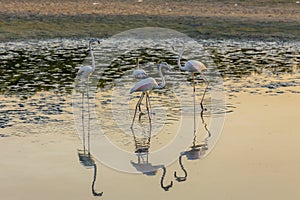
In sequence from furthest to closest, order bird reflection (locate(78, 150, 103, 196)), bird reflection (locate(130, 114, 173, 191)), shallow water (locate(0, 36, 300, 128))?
shallow water (locate(0, 36, 300, 128)) < bird reflection (locate(78, 150, 103, 196)) < bird reflection (locate(130, 114, 173, 191))

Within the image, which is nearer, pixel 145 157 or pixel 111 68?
pixel 145 157

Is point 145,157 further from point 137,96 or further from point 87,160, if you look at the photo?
point 137,96

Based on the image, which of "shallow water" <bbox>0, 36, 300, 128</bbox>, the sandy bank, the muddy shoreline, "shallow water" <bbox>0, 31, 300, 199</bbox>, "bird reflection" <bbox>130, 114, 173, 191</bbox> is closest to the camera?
the sandy bank

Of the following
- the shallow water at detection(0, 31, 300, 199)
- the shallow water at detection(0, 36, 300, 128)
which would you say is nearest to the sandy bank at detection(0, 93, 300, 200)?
the shallow water at detection(0, 31, 300, 199)

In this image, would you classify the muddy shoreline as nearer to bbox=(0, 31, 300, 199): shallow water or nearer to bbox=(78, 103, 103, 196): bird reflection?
bbox=(0, 31, 300, 199): shallow water

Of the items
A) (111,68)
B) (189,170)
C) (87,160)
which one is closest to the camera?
(189,170)

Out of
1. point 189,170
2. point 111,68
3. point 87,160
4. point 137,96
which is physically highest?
point 111,68

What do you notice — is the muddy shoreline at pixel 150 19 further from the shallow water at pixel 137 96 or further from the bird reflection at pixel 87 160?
the bird reflection at pixel 87 160

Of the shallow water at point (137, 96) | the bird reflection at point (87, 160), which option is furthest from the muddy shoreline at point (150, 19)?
the bird reflection at point (87, 160)

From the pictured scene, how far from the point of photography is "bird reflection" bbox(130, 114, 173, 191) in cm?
948

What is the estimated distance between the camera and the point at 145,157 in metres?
10.3

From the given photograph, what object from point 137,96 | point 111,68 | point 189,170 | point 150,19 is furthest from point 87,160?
point 150,19

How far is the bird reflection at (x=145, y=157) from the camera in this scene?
373 inches

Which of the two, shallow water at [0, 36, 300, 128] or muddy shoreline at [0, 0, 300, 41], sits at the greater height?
muddy shoreline at [0, 0, 300, 41]
